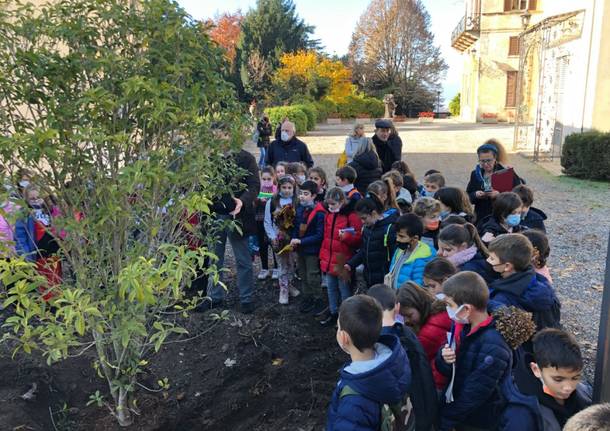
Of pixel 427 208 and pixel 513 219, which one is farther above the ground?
pixel 427 208

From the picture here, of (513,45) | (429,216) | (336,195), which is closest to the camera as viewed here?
(429,216)

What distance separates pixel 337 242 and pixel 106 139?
8.92ft

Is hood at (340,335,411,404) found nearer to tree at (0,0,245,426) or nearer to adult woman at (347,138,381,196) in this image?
tree at (0,0,245,426)

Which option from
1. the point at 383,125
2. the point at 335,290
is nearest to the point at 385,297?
the point at 335,290

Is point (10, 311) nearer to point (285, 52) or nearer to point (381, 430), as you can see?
point (381, 430)

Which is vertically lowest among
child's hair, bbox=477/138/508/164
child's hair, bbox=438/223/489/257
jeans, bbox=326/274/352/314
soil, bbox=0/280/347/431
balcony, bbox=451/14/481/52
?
soil, bbox=0/280/347/431

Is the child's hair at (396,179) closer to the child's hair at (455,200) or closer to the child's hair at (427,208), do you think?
the child's hair at (455,200)

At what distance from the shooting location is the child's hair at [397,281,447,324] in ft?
9.53

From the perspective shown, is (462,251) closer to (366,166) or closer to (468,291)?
A: (468,291)

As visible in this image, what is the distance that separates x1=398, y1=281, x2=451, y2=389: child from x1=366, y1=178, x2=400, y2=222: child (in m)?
1.58

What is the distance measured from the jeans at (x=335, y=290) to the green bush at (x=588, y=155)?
404 inches

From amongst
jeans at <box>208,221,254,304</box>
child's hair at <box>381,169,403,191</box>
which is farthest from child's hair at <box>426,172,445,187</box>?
jeans at <box>208,221,254,304</box>

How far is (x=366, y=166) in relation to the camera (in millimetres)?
6492

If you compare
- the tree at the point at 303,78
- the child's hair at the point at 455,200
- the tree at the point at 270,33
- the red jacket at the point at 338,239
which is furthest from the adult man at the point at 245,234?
the tree at the point at 270,33
